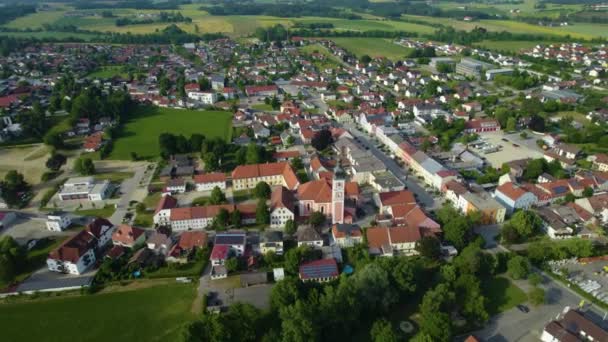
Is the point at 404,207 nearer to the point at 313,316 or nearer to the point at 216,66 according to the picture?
the point at 313,316

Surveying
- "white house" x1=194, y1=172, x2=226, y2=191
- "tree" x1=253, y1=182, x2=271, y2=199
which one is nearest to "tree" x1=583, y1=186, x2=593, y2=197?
"tree" x1=253, y1=182, x2=271, y2=199

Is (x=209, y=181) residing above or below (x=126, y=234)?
above

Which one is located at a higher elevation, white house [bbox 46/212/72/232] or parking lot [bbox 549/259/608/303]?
white house [bbox 46/212/72/232]

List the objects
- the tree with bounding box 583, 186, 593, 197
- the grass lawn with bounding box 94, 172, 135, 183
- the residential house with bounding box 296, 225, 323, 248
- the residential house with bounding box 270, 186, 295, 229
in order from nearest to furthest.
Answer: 1. the residential house with bounding box 296, 225, 323, 248
2. the residential house with bounding box 270, 186, 295, 229
3. the tree with bounding box 583, 186, 593, 197
4. the grass lawn with bounding box 94, 172, 135, 183

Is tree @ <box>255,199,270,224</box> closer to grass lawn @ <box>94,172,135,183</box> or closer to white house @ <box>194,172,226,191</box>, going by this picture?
white house @ <box>194,172,226,191</box>

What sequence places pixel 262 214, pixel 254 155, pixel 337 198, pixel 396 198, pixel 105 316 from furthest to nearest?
1. pixel 254 155
2. pixel 396 198
3. pixel 262 214
4. pixel 337 198
5. pixel 105 316

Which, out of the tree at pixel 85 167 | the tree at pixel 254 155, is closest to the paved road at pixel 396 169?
the tree at pixel 254 155

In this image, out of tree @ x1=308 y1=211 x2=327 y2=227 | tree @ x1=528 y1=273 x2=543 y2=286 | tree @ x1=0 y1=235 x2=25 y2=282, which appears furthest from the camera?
tree @ x1=308 y1=211 x2=327 y2=227

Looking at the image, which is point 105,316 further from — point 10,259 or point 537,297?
point 537,297

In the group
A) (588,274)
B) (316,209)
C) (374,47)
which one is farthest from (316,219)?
(374,47)
